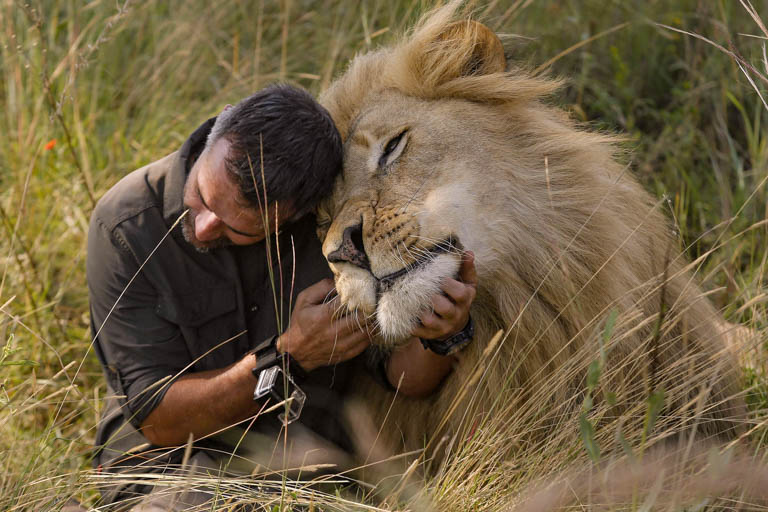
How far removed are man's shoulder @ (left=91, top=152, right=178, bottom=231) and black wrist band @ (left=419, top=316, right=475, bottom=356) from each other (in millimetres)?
1114

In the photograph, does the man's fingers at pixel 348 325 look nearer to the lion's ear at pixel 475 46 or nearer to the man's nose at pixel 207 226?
the man's nose at pixel 207 226

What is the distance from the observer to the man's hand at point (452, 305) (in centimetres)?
242

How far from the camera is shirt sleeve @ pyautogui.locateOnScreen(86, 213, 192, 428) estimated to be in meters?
2.95

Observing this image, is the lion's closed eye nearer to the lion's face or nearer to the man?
the lion's face

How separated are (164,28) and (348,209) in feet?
11.4

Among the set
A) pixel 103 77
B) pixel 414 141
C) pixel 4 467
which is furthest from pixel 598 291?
pixel 103 77

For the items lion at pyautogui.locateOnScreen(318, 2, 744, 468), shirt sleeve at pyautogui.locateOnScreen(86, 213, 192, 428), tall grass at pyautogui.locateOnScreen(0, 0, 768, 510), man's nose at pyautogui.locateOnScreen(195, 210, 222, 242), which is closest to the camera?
lion at pyautogui.locateOnScreen(318, 2, 744, 468)

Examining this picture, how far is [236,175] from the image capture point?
2.68m

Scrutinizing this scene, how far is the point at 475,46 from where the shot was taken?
2.91m

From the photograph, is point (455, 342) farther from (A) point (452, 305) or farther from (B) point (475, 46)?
(B) point (475, 46)

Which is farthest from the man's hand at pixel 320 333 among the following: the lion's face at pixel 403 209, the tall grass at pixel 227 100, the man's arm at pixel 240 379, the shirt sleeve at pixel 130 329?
the tall grass at pixel 227 100

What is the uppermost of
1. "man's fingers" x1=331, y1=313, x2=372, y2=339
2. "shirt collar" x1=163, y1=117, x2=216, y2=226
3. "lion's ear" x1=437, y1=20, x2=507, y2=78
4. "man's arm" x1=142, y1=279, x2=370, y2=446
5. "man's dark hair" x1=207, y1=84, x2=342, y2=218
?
"lion's ear" x1=437, y1=20, x2=507, y2=78

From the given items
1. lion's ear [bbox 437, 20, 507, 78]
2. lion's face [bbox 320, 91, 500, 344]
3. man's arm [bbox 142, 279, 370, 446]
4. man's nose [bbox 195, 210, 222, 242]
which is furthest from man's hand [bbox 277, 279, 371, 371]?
lion's ear [bbox 437, 20, 507, 78]

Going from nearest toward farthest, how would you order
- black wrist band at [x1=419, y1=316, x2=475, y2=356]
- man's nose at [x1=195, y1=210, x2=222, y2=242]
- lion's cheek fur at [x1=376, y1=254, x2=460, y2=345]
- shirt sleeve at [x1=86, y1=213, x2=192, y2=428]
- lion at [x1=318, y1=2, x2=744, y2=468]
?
lion's cheek fur at [x1=376, y1=254, x2=460, y2=345], lion at [x1=318, y1=2, x2=744, y2=468], black wrist band at [x1=419, y1=316, x2=475, y2=356], man's nose at [x1=195, y1=210, x2=222, y2=242], shirt sleeve at [x1=86, y1=213, x2=192, y2=428]
